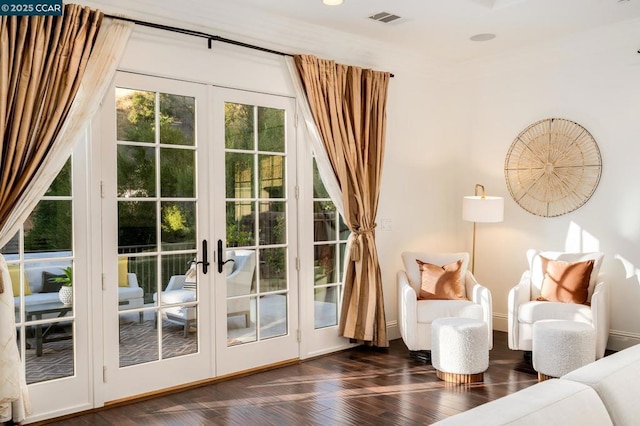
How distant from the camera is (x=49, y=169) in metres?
3.54

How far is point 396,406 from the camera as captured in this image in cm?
382

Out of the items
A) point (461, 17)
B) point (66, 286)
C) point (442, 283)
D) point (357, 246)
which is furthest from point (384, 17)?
point (66, 286)

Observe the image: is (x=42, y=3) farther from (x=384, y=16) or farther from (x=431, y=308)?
(x=431, y=308)

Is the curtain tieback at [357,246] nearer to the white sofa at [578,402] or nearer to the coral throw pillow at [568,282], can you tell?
the coral throw pillow at [568,282]

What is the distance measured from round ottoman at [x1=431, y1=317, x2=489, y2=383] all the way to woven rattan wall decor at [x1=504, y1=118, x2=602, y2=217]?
1.88m

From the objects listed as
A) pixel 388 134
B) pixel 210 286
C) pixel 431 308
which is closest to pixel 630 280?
pixel 431 308

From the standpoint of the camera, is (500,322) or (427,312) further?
(500,322)

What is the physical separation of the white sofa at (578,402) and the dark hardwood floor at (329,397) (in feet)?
6.55

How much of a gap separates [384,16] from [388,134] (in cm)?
127

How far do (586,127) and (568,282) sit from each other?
153 centimetres

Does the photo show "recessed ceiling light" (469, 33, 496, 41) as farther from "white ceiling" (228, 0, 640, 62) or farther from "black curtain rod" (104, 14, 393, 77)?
"black curtain rod" (104, 14, 393, 77)

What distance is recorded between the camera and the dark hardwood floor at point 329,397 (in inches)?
142

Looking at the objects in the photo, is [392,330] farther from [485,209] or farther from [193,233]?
[193,233]

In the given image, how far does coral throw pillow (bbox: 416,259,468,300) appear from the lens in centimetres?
509
